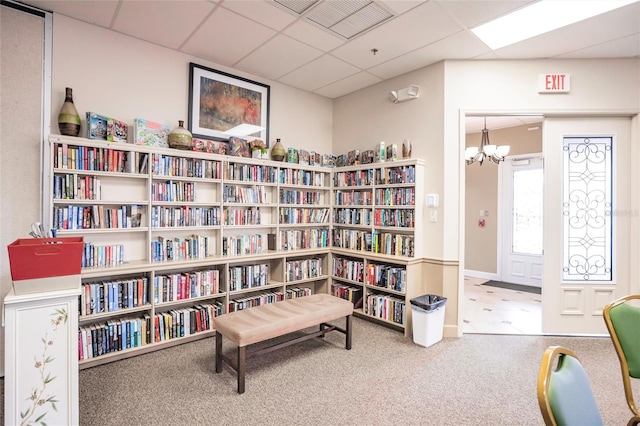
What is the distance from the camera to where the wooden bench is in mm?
2418

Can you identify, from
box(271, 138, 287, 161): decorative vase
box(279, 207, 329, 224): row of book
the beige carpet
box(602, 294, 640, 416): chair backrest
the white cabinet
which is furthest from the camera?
box(279, 207, 329, 224): row of book

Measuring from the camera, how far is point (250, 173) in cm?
378

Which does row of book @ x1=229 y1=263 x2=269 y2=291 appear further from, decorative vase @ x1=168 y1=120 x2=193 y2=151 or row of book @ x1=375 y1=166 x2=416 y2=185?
row of book @ x1=375 y1=166 x2=416 y2=185

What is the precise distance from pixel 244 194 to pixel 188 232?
77 cm

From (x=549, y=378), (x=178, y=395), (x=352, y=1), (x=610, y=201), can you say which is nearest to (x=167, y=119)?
(x=352, y=1)

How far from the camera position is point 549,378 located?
0.95 meters

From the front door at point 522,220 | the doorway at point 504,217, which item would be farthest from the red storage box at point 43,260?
the front door at point 522,220

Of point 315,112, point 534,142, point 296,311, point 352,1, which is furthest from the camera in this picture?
point 534,142

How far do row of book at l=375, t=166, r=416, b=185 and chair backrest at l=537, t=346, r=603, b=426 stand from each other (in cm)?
276

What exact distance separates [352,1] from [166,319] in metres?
3.38

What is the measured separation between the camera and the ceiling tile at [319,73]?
371 cm

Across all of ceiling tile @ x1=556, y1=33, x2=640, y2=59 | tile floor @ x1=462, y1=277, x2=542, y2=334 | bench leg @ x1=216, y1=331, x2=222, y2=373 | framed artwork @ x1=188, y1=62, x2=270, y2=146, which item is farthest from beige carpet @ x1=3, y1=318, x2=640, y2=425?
ceiling tile @ x1=556, y1=33, x2=640, y2=59

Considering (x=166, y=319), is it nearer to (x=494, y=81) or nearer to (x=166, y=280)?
(x=166, y=280)

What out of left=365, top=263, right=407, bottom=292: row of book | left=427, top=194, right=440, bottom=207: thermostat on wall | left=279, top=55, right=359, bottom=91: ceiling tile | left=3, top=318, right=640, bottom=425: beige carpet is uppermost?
left=279, top=55, right=359, bottom=91: ceiling tile
